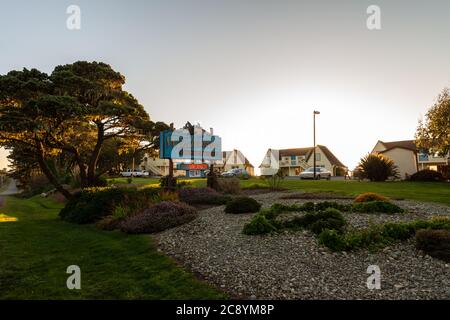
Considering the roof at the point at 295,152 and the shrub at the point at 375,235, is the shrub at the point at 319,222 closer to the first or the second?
the shrub at the point at 375,235

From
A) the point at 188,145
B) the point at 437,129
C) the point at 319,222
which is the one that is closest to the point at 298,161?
the point at 437,129

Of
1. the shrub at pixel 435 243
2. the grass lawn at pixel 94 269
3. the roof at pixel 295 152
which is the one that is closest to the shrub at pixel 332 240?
the shrub at pixel 435 243

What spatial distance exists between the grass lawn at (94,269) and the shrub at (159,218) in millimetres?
572

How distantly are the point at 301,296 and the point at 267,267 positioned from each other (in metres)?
1.31

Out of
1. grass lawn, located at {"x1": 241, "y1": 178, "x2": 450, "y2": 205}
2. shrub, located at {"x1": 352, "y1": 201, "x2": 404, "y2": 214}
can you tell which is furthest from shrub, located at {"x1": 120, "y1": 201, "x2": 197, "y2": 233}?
grass lawn, located at {"x1": 241, "y1": 178, "x2": 450, "y2": 205}

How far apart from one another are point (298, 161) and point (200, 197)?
192 feet

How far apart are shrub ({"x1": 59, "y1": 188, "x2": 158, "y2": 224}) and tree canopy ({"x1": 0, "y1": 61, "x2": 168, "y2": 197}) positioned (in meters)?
3.98

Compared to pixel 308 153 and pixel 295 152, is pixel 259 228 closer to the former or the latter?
pixel 308 153

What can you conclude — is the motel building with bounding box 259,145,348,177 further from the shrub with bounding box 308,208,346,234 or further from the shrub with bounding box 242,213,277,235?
the shrub with bounding box 242,213,277,235

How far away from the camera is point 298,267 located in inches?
264

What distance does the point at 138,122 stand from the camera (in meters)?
19.9

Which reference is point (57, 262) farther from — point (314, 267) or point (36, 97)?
point (36, 97)
